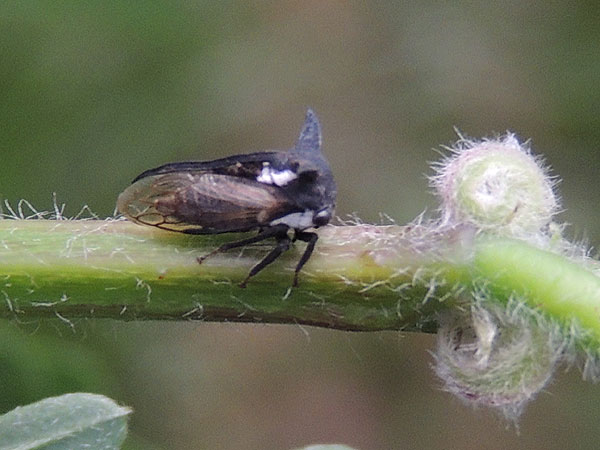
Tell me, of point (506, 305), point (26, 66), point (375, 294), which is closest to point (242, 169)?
point (375, 294)

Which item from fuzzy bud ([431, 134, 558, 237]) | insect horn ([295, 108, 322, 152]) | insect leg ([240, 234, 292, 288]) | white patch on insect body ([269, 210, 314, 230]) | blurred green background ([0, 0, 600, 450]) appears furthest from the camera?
blurred green background ([0, 0, 600, 450])

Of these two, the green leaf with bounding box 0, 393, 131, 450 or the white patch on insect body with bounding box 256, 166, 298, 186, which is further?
the white patch on insect body with bounding box 256, 166, 298, 186

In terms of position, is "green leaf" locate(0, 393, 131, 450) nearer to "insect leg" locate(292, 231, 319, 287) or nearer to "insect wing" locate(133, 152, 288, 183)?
"insect leg" locate(292, 231, 319, 287)

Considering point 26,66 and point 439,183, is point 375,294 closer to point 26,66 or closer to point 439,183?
point 439,183

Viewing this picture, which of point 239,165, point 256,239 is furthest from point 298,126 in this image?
point 256,239

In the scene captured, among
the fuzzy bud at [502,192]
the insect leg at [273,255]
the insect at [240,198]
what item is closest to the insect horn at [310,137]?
the insect at [240,198]

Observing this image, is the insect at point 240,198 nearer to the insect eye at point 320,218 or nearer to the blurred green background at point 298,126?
the insect eye at point 320,218

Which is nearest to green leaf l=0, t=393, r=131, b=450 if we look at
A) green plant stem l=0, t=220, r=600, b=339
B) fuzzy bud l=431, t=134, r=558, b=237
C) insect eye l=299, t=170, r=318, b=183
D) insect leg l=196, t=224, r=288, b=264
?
green plant stem l=0, t=220, r=600, b=339

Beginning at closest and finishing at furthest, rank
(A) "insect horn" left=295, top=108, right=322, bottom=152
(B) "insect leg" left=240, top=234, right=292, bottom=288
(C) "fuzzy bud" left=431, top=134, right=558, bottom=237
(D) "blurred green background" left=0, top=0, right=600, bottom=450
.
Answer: (C) "fuzzy bud" left=431, top=134, right=558, bottom=237 < (B) "insect leg" left=240, top=234, right=292, bottom=288 < (A) "insect horn" left=295, top=108, right=322, bottom=152 < (D) "blurred green background" left=0, top=0, right=600, bottom=450
